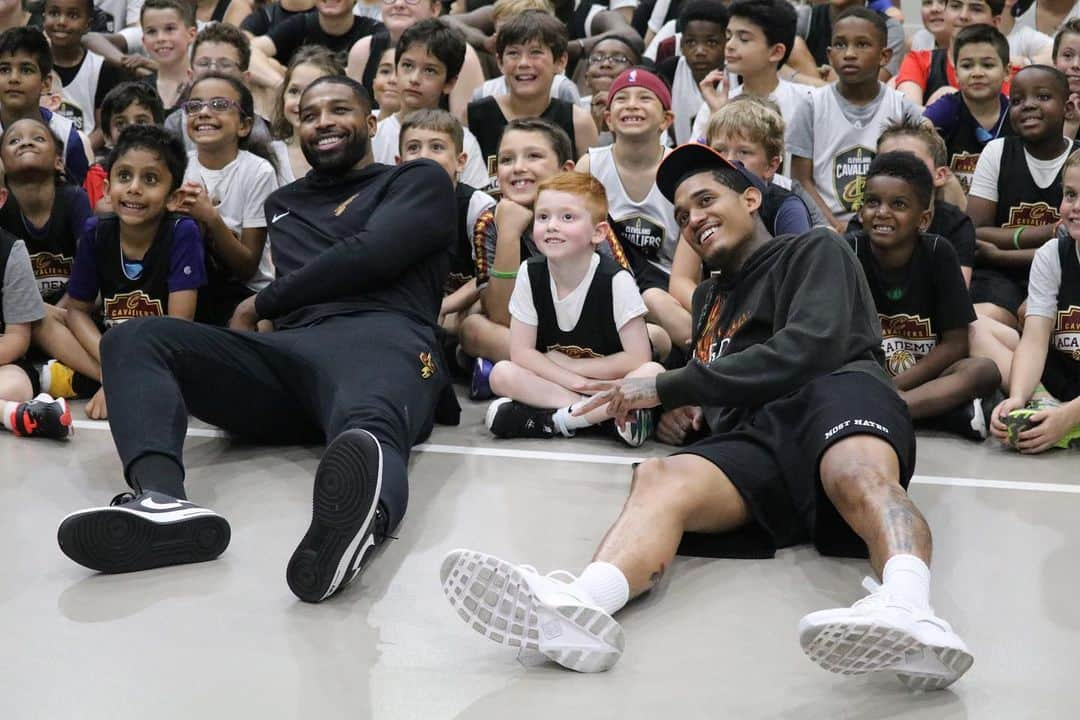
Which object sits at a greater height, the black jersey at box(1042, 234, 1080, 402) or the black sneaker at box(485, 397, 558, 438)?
the black jersey at box(1042, 234, 1080, 402)

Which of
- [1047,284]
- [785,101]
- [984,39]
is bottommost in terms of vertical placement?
[1047,284]

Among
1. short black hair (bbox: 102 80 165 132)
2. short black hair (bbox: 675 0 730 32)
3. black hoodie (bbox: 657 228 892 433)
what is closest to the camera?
black hoodie (bbox: 657 228 892 433)

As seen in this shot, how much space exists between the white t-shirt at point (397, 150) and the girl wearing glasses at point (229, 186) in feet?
1.97

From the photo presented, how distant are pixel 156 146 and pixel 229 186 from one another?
20.1 inches

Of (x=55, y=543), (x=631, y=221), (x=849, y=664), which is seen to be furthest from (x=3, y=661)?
(x=631, y=221)

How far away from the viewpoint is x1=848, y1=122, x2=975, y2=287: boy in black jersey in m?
4.93

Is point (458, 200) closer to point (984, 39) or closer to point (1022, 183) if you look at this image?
point (1022, 183)

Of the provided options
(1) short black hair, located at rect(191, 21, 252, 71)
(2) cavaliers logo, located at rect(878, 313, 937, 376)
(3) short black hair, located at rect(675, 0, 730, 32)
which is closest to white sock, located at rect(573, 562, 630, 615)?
(2) cavaliers logo, located at rect(878, 313, 937, 376)

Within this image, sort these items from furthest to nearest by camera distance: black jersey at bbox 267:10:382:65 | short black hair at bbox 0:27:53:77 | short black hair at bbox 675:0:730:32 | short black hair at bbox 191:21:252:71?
black jersey at bbox 267:10:382:65 < short black hair at bbox 675:0:730:32 < short black hair at bbox 191:21:252:71 < short black hair at bbox 0:27:53:77

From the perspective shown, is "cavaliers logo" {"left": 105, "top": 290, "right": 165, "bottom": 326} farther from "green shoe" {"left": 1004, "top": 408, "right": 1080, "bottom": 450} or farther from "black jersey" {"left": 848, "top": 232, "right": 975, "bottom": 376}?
"green shoe" {"left": 1004, "top": 408, "right": 1080, "bottom": 450}

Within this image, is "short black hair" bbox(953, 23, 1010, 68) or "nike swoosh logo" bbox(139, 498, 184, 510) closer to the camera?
"nike swoosh logo" bbox(139, 498, 184, 510)

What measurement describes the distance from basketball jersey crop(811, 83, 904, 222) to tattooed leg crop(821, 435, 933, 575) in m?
2.77

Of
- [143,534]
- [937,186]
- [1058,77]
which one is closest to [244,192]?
[143,534]

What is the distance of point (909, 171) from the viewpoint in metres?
4.55
